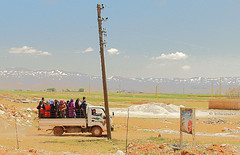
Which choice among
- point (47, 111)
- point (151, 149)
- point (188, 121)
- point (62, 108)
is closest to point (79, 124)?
point (62, 108)

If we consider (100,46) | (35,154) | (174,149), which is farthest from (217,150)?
(100,46)

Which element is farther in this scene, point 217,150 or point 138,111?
point 138,111

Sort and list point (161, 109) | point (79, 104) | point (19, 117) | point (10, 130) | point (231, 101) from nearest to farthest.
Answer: point (79, 104) < point (10, 130) < point (19, 117) < point (161, 109) < point (231, 101)

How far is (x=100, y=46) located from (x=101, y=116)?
200 inches

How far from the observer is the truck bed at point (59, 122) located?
22.2m

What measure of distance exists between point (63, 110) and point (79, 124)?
1479 mm

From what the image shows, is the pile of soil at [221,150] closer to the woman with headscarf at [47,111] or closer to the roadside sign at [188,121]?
the roadside sign at [188,121]

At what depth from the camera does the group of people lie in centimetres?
2230

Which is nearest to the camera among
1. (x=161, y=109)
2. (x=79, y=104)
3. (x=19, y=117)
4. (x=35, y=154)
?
(x=35, y=154)

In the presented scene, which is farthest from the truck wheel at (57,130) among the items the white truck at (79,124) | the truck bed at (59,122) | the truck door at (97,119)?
the truck door at (97,119)

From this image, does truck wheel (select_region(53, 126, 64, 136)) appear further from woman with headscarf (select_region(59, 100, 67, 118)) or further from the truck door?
the truck door

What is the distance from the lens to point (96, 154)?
14.8 meters

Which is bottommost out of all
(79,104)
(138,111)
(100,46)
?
(138,111)

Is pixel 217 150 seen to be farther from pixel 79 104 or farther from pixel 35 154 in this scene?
pixel 79 104
